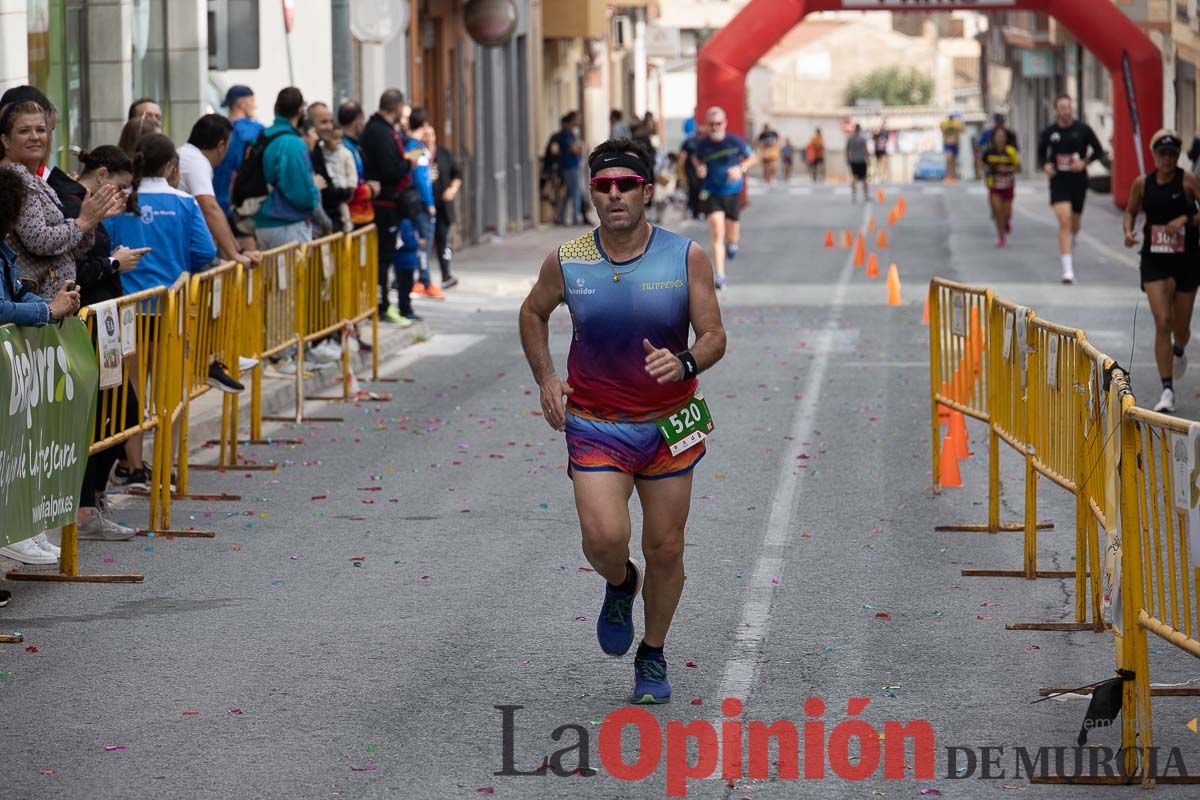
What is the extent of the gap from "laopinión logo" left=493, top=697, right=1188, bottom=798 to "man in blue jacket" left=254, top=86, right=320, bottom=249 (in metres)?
9.05

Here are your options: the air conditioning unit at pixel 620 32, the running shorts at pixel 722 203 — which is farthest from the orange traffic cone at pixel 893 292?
the air conditioning unit at pixel 620 32

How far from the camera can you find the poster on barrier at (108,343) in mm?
9523

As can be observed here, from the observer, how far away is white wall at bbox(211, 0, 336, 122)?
22.3 metres

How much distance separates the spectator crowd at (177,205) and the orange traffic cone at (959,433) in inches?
166

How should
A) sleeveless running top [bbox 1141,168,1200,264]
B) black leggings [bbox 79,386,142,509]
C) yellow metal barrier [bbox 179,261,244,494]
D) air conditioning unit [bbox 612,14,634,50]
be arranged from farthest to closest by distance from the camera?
air conditioning unit [bbox 612,14,634,50]
sleeveless running top [bbox 1141,168,1200,264]
yellow metal barrier [bbox 179,261,244,494]
black leggings [bbox 79,386,142,509]

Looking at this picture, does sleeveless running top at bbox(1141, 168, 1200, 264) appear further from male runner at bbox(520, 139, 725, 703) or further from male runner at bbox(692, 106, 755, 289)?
male runner at bbox(692, 106, 755, 289)

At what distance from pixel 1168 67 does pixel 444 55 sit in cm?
2455

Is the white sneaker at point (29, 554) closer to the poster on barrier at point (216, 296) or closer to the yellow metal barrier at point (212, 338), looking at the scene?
the yellow metal barrier at point (212, 338)

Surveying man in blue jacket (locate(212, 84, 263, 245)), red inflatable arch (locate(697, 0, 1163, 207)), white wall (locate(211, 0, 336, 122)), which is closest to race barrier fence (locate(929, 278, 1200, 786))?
man in blue jacket (locate(212, 84, 263, 245))

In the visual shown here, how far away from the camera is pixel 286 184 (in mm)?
15344

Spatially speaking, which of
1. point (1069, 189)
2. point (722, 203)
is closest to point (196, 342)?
point (722, 203)

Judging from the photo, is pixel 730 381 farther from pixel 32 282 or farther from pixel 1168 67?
pixel 1168 67

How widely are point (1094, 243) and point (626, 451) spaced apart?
2608 cm

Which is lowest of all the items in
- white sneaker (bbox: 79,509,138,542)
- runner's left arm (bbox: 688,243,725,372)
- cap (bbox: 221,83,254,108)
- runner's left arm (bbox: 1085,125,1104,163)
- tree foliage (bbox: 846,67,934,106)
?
white sneaker (bbox: 79,509,138,542)
